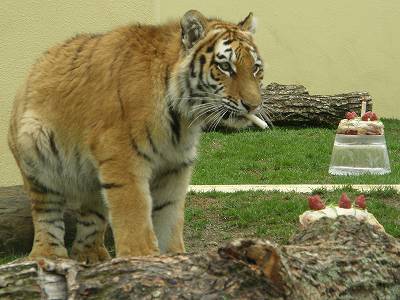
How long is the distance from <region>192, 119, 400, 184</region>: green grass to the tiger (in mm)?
4336

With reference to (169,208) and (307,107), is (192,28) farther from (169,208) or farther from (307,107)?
(307,107)

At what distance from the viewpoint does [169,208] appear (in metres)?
4.93

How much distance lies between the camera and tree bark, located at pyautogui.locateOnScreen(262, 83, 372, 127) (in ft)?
43.8

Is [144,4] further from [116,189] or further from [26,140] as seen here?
[116,189]

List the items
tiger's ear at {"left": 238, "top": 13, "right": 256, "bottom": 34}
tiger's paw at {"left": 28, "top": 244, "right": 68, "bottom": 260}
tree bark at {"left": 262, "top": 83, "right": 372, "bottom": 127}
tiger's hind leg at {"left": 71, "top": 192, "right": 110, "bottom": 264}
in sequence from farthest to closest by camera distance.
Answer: tree bark at {"left": 262, "top": 83, "right": 372, "bottom": 127}
tiger's hind leg at {"left": 71, "top": 192, "right": 110, "bottom": 264}
tiger's paw at {"left": 28, "top": 244, "right": 68, "bottom": 260}
tiger's ear at {"left": 238, "top": 13, "right": 256, "bottom": 34}

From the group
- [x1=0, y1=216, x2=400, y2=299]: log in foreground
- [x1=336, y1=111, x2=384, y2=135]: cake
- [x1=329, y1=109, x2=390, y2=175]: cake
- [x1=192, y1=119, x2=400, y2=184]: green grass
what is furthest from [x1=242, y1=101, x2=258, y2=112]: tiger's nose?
[x1=336, y1=111, x2=384, y2=135]: cake

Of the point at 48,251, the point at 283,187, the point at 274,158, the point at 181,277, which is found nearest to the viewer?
the point at 181,277

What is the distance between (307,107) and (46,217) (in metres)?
8.84

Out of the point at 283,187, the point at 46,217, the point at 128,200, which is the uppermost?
the point at 128,200

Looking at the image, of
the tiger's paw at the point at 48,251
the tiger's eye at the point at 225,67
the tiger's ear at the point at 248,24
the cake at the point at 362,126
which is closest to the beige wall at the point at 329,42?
the cake at the point at 362,126

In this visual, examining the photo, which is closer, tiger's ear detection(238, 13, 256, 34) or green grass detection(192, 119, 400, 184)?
tiger's ear detection(238, 13, 256, 34)

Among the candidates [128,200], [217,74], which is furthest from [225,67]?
[128,200]

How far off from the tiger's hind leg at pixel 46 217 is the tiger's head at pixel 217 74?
1088 mm

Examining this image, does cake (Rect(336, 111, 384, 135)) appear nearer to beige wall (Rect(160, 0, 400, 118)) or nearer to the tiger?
beige wall (Rect(160, 0, 400, 118))
